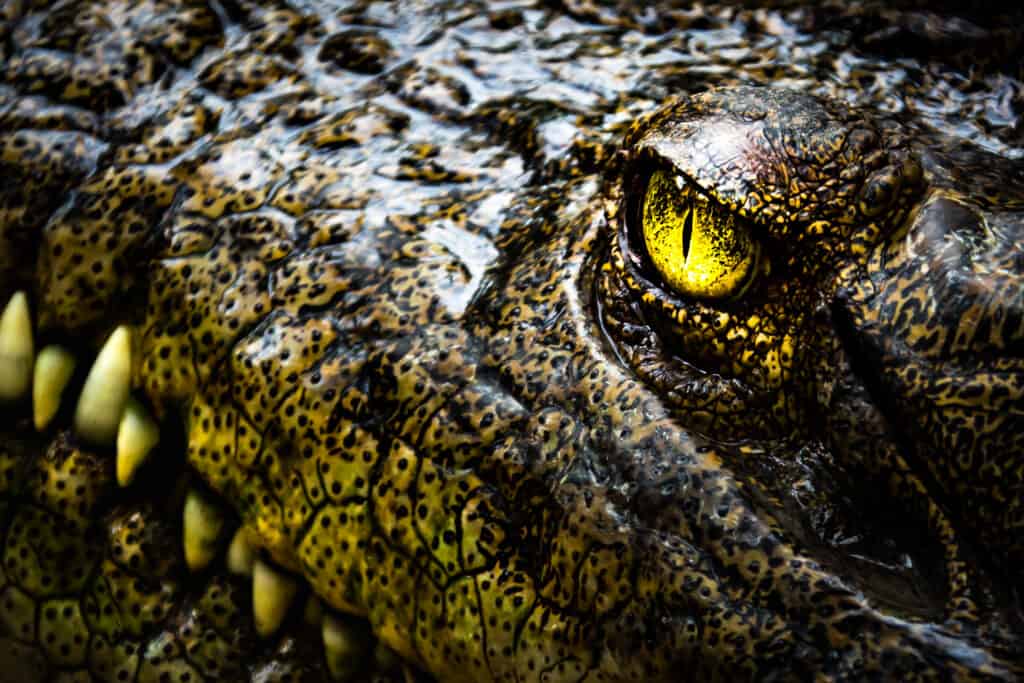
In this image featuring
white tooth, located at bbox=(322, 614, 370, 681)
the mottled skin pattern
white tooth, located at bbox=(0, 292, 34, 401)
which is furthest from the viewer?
white tooth, located at bbox=(0, 292, 34, 401)

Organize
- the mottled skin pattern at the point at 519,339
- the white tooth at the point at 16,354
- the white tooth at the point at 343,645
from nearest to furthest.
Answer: the mottled skin pattern at the point at 519,339, the white tooth at the point at 343,645, the white tooth at the point at 16,354

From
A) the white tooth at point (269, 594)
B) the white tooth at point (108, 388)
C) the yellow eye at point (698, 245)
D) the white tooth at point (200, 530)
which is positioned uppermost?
the yellow eye at point (698, 245)

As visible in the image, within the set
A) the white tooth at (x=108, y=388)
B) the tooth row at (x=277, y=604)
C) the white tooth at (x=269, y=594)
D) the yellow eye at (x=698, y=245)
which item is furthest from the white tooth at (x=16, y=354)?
the yellow eye at (x=698, y=245)

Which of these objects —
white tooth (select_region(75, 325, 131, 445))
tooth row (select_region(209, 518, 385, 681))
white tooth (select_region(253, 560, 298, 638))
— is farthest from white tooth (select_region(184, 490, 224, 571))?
white tooth (select_region(75, 325, 131, 445))

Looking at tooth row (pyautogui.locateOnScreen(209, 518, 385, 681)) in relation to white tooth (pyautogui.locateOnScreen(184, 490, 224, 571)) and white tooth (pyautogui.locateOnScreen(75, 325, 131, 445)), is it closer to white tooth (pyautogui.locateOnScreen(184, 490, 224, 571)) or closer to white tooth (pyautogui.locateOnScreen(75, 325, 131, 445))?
white tooth (pyautogui.locateOnScreen(184, 490, 224, 571))

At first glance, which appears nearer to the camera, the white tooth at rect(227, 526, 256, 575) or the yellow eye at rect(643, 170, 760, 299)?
the yellow eye at rect(643, 170, 760, 299)

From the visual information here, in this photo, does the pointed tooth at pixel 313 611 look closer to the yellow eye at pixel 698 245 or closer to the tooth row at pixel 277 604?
the tooth row at pixel 277 604
